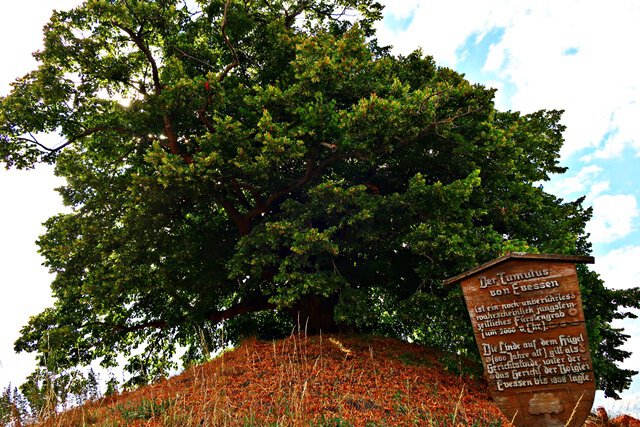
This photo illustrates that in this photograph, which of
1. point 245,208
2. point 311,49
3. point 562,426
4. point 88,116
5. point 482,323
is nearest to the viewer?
point 562,426

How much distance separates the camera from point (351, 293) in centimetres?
1259

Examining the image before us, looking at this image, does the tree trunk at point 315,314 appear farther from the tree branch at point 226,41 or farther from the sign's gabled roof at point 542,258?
the tree branch at point 226,41

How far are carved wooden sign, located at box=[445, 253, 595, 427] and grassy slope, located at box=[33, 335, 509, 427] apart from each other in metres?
1.13

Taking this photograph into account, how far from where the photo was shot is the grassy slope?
785 cm

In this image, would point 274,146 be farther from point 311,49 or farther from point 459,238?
point 459,238

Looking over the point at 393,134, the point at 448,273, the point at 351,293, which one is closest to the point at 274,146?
the point at 393,134

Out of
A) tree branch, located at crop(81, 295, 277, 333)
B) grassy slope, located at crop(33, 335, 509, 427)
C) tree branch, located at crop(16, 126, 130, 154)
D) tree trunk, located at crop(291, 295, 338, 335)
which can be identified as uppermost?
tree branch, located at crop(16, 126, 130, 154)

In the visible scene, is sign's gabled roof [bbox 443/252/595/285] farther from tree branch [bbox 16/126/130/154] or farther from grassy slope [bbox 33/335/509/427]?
tree branch [bbox 16/126/130/154]

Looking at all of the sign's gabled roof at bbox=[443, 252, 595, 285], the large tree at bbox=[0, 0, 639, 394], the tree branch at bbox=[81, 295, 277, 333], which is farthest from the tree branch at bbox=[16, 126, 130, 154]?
the sign's gabled roof at bbox=[443, 252, 595, 285]

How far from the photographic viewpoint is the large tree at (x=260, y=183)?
11898mm

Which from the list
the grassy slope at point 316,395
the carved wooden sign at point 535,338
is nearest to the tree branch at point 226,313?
the grassy slope at point 316,395

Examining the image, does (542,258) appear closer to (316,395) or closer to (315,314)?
(316,395)

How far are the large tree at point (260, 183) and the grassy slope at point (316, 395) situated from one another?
52.0 inches

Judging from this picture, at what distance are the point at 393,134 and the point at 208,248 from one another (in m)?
7.71
